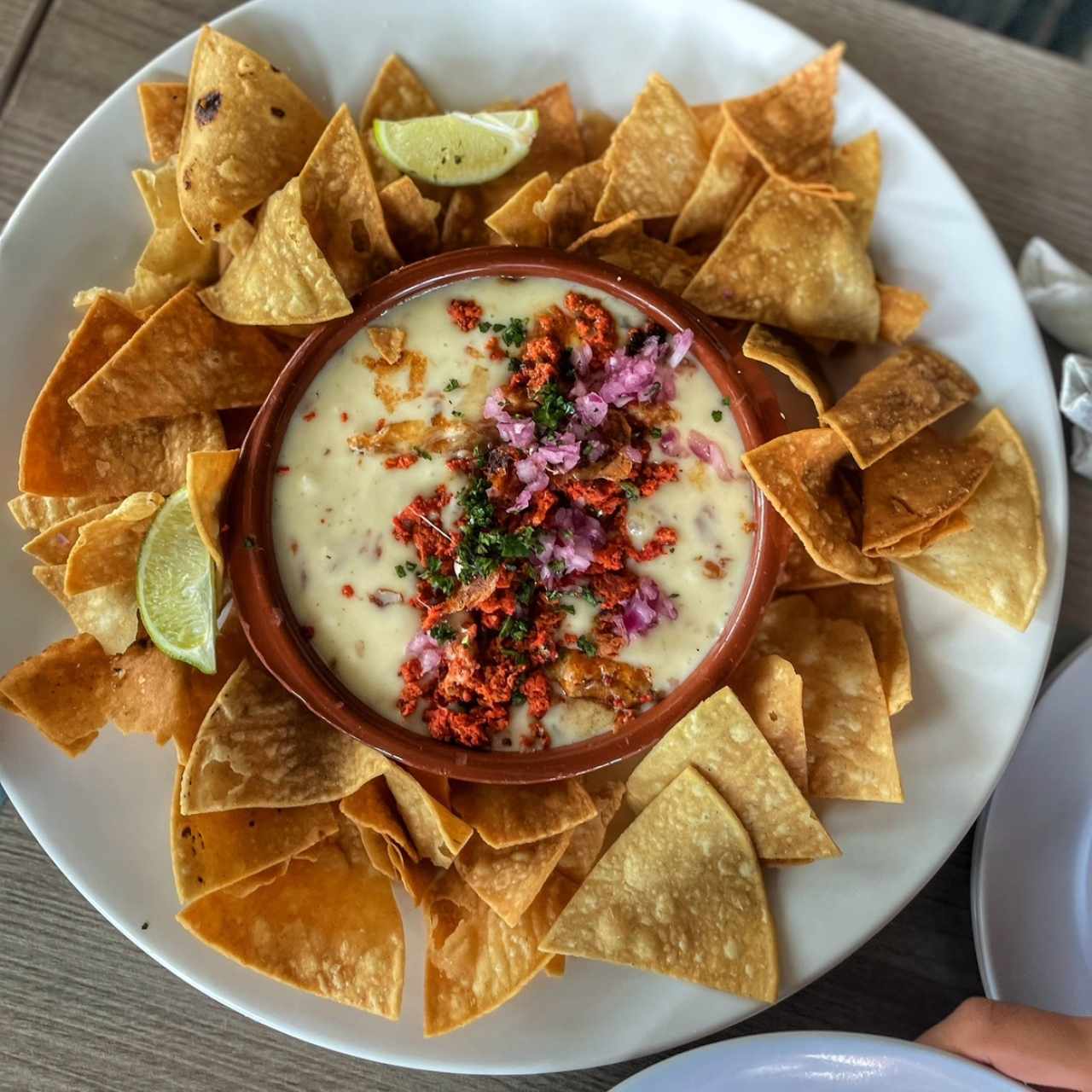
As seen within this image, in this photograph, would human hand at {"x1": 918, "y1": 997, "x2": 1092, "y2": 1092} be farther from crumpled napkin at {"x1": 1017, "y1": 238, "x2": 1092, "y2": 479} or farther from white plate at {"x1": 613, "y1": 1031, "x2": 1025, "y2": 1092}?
crumpled napkin at {"x1": 1017, "y1": 238, "x2": 1092, "y2": 479}

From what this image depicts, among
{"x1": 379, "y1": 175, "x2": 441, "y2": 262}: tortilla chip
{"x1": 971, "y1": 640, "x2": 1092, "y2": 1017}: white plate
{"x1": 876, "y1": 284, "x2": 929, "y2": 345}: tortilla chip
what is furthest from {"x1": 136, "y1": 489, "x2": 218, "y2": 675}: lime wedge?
{"x1": 971, "y1": 640, "x2": 1092, "y2": 1017}: white plate

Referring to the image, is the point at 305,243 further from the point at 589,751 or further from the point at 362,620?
the point at 589,751

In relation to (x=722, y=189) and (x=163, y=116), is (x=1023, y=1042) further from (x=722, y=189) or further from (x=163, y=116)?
(x=163, y=116)

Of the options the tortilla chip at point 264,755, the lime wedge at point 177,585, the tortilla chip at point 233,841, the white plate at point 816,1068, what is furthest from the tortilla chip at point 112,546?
the white plate at point 816,1068

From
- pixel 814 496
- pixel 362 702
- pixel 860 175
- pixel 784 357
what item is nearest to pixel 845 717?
pixel 814 496

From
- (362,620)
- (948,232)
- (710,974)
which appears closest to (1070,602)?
(948,232)

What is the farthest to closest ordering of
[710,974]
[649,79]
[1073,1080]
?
1. [649,79]
2. [710,974]
3. [1073,1080]
